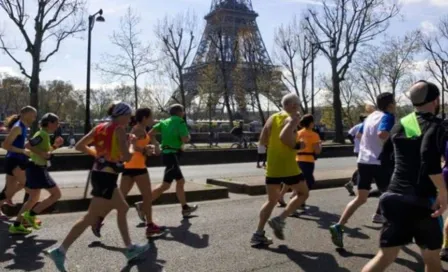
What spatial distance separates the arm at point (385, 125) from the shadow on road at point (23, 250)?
3.87 m

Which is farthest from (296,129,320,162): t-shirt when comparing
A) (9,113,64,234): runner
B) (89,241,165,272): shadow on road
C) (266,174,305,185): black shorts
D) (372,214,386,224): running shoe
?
(9,113,64,234): runner

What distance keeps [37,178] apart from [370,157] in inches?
165

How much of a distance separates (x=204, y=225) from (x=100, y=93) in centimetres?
7653

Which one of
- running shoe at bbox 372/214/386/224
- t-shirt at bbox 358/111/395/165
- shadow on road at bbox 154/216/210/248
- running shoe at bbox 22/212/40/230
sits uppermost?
t-shirt at bbox 358/111/395/165

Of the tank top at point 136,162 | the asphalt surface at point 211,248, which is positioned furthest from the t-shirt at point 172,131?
the asphalt surface at point 211,248

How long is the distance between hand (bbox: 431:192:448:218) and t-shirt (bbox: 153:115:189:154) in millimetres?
4556

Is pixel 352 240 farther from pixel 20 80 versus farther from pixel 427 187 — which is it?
pixel 20 80

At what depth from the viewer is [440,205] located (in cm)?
362

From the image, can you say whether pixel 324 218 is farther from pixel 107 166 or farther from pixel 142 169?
pixel 107 166

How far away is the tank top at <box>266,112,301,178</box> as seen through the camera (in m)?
6.07

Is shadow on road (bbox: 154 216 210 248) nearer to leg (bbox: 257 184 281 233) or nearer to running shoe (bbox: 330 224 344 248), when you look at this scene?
leg (bbox: 257 184 281 233)

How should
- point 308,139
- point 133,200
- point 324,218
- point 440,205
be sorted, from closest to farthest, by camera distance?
point 440,205
point 324,218
point 308,139
point 133,200

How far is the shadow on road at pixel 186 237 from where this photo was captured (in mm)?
Answer: 6320

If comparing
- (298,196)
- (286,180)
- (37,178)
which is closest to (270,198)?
(286,180)
